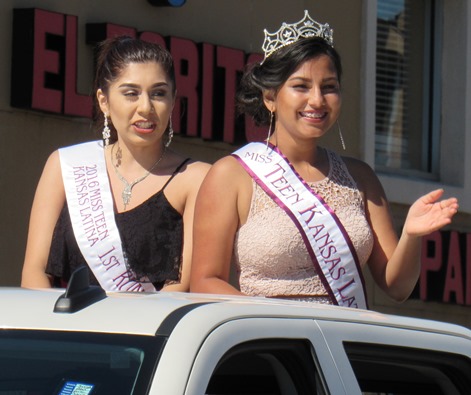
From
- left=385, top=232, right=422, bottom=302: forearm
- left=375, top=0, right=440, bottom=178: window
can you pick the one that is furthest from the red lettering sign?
left=385, top=232, right=422, bottom=302: forearm

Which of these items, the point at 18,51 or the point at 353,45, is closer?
the point at 18,51

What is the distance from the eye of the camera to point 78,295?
2.88m

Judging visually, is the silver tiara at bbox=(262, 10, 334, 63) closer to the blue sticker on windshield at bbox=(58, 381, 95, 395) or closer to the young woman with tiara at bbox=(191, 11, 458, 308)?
the young woman with tiara at bbox=(191, 11, 458, 308)

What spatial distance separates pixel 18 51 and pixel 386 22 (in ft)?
13.7

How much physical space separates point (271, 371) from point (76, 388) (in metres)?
0.45

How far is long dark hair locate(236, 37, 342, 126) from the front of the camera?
14.5 feet

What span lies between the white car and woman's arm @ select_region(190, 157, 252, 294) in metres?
0.97

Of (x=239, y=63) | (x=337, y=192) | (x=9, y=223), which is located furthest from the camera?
(x=239, y=63)

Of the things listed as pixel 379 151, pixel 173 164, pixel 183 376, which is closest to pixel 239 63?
pixel 379 151

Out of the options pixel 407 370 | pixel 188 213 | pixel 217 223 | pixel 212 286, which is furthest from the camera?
pixel 188 213

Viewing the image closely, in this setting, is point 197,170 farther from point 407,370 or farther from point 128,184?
point 407,370

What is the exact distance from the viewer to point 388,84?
11.7m

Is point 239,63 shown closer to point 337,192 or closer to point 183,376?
point 337,192

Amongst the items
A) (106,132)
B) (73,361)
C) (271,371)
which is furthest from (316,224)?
(73,361)
